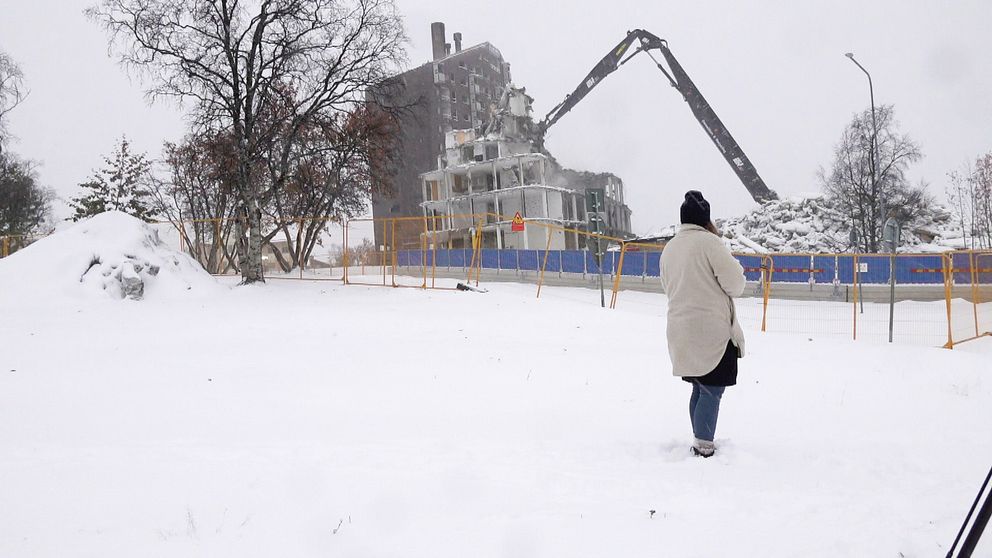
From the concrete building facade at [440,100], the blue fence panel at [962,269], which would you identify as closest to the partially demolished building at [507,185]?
the concrete building facade at [440,100]

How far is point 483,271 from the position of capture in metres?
30.2

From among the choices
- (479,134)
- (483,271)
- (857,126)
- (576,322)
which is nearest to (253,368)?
(576,322)

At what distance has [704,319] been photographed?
4422 millimetres

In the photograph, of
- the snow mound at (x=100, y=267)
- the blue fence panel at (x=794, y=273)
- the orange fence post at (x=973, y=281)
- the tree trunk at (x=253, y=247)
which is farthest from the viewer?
the blue fence panel at (x=794, y=273)

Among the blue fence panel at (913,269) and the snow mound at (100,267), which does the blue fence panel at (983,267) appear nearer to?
the blue fence panel at (913,269)

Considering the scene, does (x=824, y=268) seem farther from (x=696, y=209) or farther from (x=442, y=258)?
(x=696, y=209)

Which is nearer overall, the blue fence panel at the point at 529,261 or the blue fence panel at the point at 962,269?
the blue fence panel at the point at 962,269

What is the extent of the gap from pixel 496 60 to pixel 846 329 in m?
63.8

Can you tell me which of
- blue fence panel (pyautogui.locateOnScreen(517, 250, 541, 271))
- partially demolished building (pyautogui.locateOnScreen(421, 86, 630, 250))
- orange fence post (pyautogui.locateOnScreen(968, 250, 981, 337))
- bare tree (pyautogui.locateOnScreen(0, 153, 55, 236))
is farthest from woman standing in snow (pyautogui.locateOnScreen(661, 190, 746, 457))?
partially demolished building (pyautogui.locateOnScreen(421, 86, 630, 250))

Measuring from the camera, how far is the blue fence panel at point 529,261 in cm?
2903

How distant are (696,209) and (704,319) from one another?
775 millimetres

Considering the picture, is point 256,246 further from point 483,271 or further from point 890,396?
point 890,396

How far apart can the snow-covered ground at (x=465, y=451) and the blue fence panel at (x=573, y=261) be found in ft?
59.3

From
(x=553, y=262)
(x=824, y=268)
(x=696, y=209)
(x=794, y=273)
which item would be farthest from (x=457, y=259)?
(x=696, y=209)
